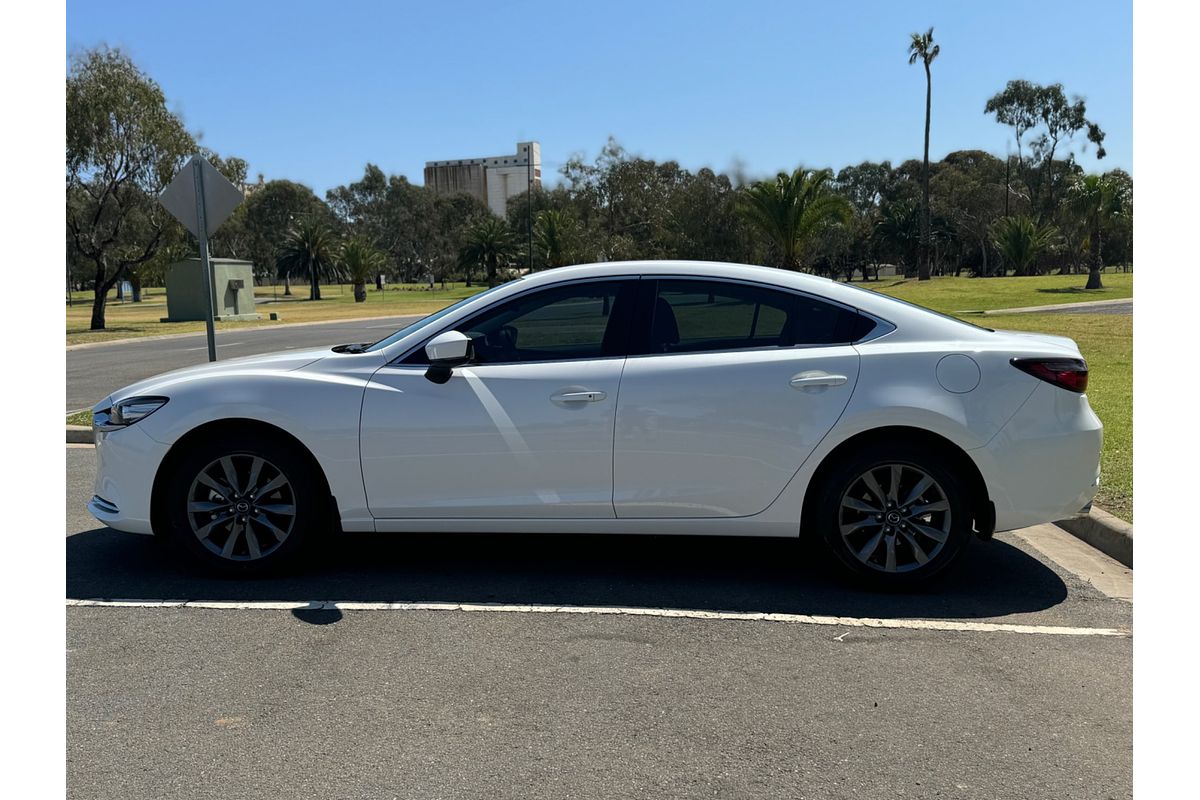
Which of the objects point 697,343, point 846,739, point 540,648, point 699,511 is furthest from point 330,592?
point 846,739

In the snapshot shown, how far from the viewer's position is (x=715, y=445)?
15.9 ft

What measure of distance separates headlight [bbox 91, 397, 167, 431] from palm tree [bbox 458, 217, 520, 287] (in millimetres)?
71055

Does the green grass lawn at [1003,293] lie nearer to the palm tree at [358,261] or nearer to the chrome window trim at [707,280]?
the chrome window trim at [707,280]

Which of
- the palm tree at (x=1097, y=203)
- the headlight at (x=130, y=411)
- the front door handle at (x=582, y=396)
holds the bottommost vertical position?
the headlight at (x=130, y=411)

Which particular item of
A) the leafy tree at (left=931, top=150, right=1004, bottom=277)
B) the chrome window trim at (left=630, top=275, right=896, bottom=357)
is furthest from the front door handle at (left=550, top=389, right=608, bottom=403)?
the leafy tree at (left=931, top=150, right=1004, bottom=277)

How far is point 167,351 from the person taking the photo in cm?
2319

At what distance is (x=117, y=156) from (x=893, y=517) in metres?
32.1

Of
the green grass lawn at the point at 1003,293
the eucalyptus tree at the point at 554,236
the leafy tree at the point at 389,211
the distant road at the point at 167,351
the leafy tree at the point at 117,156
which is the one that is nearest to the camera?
the distant road at the point at 167,351

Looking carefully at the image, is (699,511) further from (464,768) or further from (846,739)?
(464,768)

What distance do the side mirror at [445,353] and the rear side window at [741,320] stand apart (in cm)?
95

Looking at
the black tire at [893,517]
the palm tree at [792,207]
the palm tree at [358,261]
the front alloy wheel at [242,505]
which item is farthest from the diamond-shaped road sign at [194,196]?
the palm tree at [358,261]

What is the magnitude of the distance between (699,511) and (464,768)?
2.03 metres

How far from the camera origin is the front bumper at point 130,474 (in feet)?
16.6

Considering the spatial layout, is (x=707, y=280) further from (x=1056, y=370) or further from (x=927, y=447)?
(x=1056, y=370)
